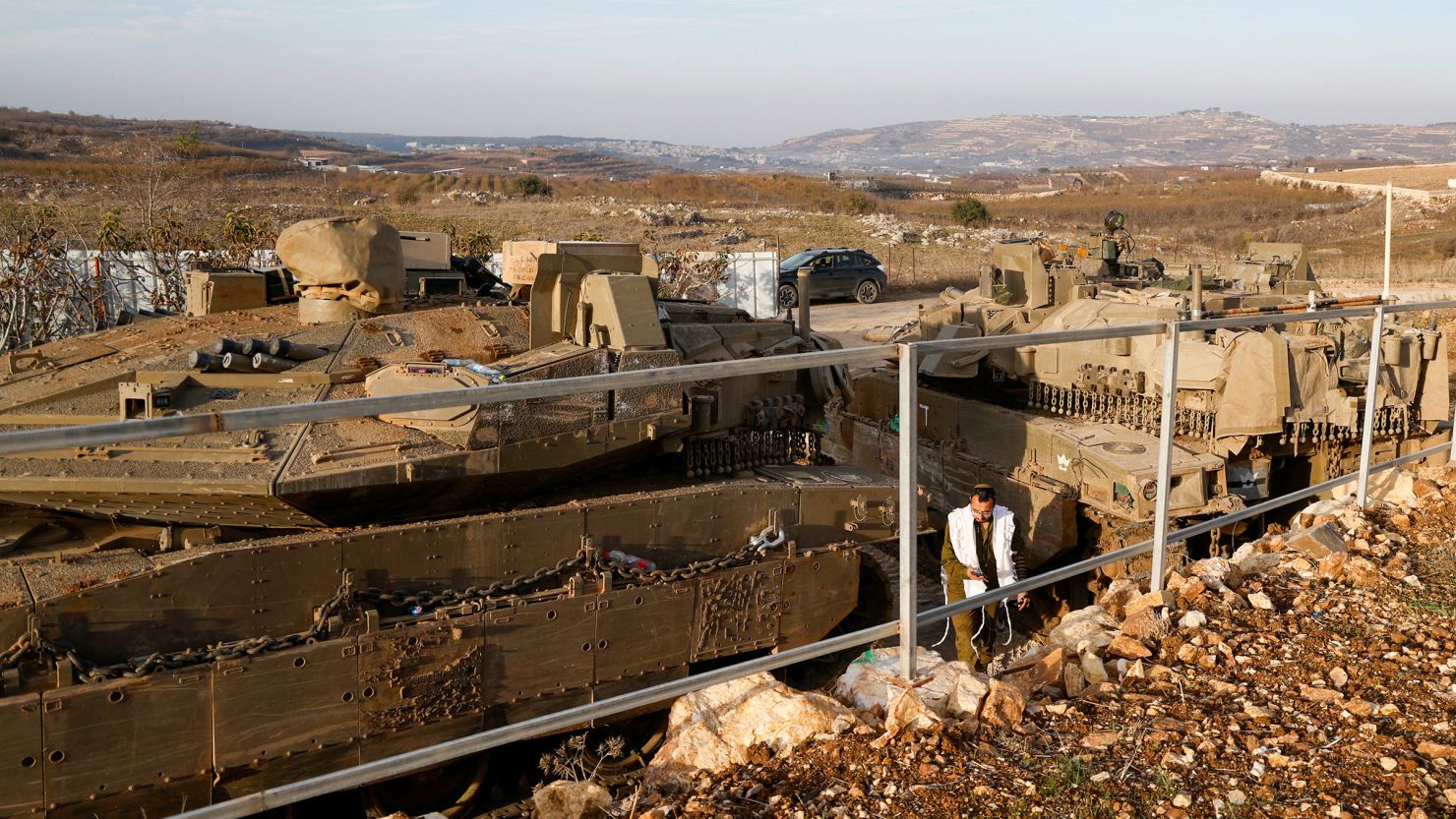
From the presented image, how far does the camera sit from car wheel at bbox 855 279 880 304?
100 ft

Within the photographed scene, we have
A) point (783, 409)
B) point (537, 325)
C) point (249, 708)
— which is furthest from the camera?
point (783, 409)

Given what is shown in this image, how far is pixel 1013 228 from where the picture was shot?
54750 millimetres

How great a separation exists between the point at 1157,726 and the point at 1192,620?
1.12 metres

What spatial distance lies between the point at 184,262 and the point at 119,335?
12.6 meters

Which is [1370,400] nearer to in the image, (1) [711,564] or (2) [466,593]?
(1) [711,564]

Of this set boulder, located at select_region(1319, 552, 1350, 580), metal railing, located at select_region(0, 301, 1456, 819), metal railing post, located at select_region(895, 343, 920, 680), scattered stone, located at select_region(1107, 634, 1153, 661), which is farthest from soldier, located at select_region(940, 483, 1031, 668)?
metal railing post, located at select_region(895, 343, 920, 680)

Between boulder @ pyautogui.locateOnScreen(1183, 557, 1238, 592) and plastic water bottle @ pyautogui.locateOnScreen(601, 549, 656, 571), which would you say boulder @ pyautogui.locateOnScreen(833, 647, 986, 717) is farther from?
plastic water bottle @ pyautogui.locateOnScreen(601, 549, 656, 571)

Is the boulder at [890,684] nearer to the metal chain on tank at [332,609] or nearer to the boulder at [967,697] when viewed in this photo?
the boulder at [967,697]

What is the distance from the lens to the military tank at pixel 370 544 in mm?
5484

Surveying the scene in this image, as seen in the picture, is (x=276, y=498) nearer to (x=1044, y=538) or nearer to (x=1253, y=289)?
(x=1044, y=538)

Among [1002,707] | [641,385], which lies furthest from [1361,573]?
[641,385]

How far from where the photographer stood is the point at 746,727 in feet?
14.4

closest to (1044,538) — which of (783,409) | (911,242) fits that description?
(783,409)

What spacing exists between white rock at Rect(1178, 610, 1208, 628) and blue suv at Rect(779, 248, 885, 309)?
81.1 feet
